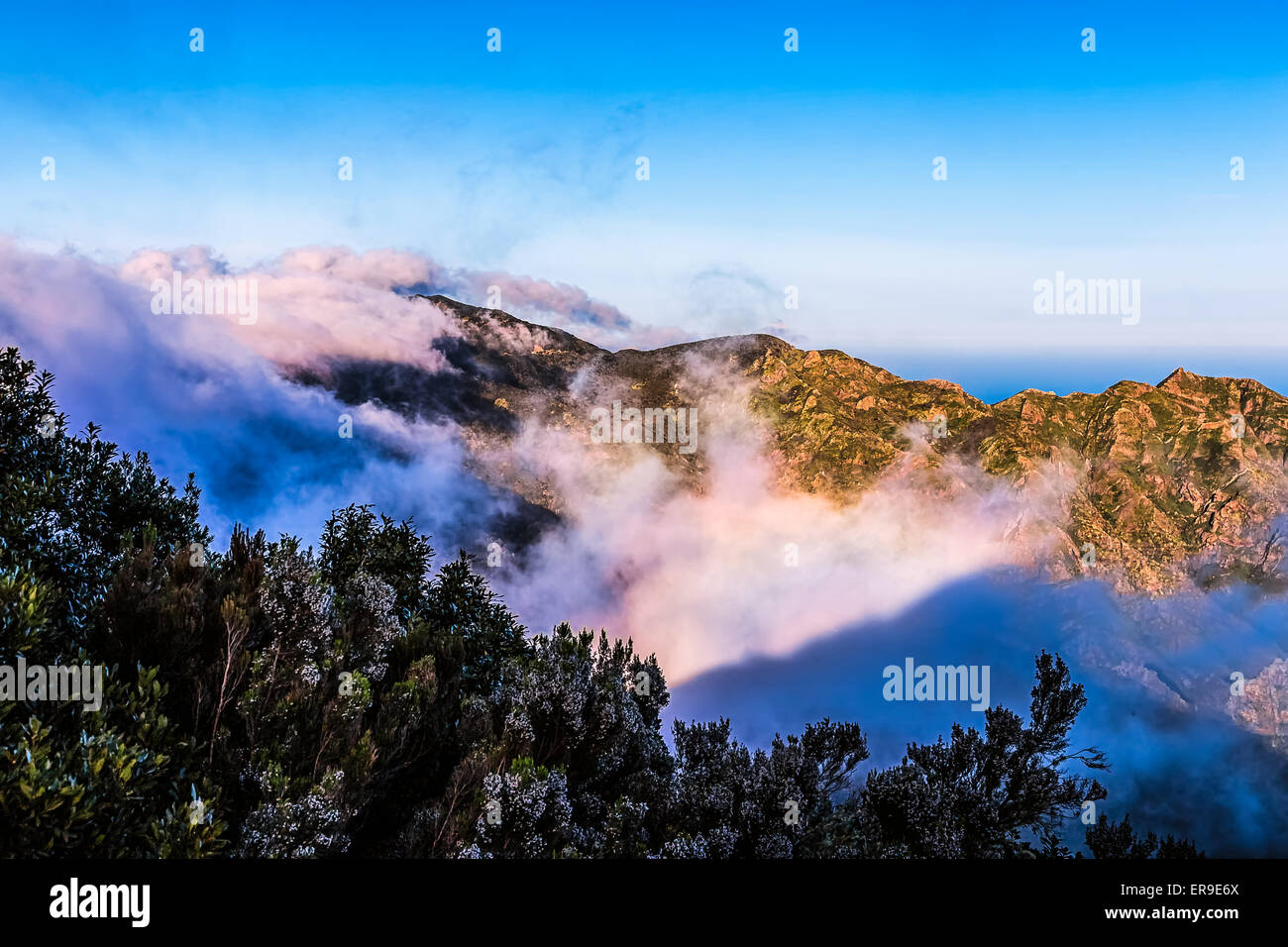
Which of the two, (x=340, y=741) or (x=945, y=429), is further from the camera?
(x=945, y=429)

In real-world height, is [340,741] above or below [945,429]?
below

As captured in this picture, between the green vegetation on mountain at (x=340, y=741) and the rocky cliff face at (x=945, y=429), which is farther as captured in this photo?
the rocky cliff face at (x=945, y=429)

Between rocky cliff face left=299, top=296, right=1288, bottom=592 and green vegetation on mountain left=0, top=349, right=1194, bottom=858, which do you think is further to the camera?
rocky cliff face left=299, top=296, right=1288, bottom=592

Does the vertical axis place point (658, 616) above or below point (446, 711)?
below
